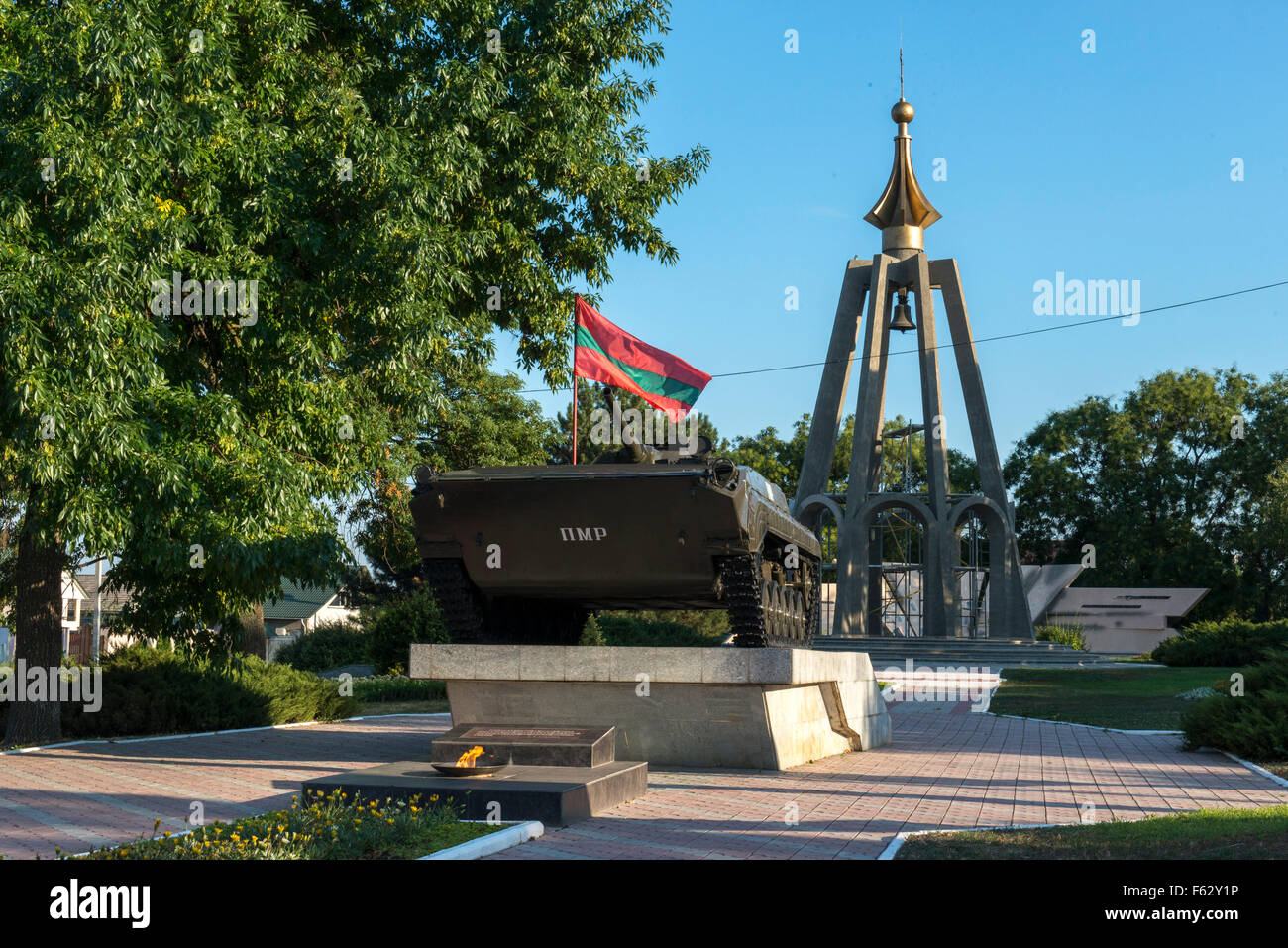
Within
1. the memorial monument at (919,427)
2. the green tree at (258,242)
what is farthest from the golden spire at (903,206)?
the green tree at (258,242)

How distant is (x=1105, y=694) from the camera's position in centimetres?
2436

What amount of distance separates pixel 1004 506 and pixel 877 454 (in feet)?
16.4

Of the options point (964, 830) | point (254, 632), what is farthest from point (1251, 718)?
point (254, 632)

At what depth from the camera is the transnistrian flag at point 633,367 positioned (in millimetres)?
Answer: 15430

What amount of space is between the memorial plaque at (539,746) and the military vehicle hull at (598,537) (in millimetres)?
2098

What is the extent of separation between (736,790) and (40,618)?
31.3 ft

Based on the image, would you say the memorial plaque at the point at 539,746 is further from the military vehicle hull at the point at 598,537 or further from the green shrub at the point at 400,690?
the green shrub at the point at 400,690

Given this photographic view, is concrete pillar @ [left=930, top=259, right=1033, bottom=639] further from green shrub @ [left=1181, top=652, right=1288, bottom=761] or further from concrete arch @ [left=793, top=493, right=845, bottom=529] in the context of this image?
green shrub @ [left=1181, top=652, right=1288, bottom=761]

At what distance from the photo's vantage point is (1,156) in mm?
11844

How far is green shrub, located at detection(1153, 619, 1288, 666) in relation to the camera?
3181cm

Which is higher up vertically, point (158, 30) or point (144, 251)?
point (158, 30)

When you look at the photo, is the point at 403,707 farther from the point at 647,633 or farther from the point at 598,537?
the point at 598,537
